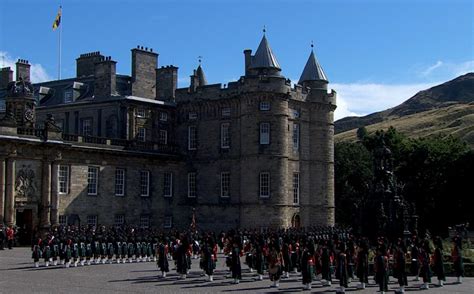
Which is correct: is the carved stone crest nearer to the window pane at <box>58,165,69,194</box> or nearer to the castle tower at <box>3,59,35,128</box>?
the window pane at <box>58,165,69,194</box>

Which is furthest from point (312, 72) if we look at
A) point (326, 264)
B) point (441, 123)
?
point (441, 123)

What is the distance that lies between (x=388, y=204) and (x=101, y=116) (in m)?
27.4

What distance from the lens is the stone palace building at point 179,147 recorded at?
1848 inches

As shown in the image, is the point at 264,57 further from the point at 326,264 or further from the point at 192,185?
the point at 326,264

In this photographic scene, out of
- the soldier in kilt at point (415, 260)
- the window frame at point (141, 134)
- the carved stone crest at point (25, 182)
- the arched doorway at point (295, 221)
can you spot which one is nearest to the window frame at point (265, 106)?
the arched doorway at point (295, 221)

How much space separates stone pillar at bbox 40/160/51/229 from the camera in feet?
145

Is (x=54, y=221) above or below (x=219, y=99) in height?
below

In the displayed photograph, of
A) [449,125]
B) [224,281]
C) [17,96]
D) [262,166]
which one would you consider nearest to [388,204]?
[224,281]

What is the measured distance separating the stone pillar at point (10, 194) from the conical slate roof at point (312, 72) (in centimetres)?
2483

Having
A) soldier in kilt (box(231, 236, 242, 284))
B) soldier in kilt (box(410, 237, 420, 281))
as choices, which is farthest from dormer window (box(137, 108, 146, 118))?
soldier in kilt (box(410, 237, 420, 281))

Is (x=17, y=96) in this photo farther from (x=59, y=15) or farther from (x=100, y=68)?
(x=59, y=15)

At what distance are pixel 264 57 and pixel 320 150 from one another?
351 inches

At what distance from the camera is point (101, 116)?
55.0 metres

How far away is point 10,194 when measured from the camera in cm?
4266
